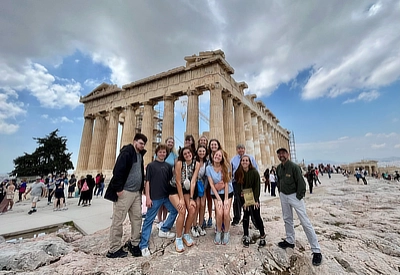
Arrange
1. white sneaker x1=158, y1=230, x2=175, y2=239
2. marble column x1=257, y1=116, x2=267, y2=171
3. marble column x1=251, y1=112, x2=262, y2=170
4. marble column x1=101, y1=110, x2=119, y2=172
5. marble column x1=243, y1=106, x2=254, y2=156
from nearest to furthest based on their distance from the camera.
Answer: white sneaker x1=158, y1=230, x2=175, y2=239, marble column x1=243, y1=106, x2=254, y2=156, marble column x1=101, y1=110, x2=119, y2=172, marble column x1=251, y1=112, x2=262, y2=170, marble column x1=257, y1=116, x2=267, y2=171

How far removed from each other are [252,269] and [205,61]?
19671 millimetres

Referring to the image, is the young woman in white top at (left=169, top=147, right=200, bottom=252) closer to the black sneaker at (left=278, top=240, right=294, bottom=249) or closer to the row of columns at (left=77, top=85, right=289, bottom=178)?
the black sneaker at (left=278, top=240, right=294, bottom=249)

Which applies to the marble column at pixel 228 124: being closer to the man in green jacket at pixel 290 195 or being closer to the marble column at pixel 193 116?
the marble column at pixel 193 116

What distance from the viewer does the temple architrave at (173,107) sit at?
19.8 metres

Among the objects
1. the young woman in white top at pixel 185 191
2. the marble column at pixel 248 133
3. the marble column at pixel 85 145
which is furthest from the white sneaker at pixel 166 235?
the marble column at pixel 85 145

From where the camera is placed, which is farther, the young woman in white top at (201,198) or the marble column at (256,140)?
the marble column at (256,140)

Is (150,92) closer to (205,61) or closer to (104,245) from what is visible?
(205,61)

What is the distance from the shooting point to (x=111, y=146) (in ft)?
83.2

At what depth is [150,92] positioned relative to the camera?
2389 cm

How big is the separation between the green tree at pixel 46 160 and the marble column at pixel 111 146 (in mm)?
20610

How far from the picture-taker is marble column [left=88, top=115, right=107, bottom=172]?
1045 inches

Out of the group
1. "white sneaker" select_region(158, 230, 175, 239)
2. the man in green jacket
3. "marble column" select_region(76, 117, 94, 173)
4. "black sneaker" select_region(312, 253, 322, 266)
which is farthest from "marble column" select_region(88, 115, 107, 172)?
"black sneaker" select_region(312, 253, 322, 266)

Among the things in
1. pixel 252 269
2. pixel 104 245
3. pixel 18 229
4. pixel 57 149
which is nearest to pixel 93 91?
pixel 57 149

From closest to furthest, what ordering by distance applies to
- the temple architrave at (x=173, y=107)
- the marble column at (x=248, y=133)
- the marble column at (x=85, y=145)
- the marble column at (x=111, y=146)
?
the temple architrave at (x=173, y=107)
the marble column at (x=248, y=133)
the marble column at (x=111, y=146)
the marble column at (x=85, y=145)
